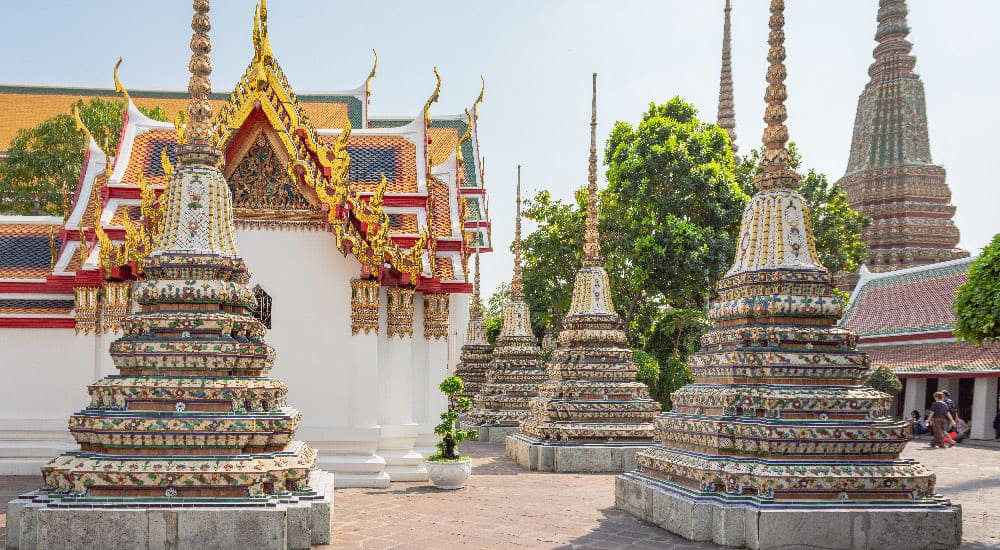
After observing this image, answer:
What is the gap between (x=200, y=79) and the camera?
864cm

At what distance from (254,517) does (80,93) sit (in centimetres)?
2653

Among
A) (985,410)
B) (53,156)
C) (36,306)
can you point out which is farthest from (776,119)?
(985,410)

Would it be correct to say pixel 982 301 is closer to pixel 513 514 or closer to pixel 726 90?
pixel 513 514

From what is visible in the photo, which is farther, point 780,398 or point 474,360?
point 474,360

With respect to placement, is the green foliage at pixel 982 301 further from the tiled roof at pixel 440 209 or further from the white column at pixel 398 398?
the tiled roof at pixel 440 209

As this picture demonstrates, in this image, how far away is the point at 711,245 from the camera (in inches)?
1070

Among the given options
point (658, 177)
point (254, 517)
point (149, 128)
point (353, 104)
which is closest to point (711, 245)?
point (658, 177)

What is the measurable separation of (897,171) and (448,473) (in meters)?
36.4

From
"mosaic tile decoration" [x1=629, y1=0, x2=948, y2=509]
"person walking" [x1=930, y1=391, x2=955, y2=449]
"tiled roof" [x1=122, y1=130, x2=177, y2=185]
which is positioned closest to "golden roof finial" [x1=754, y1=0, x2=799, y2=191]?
"mosaic tile decoration" [x1=629, y1=0, x2=948, y2=509]

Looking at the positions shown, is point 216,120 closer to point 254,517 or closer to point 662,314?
point 254,517

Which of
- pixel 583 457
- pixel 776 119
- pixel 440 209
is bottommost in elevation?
pixel 583 457

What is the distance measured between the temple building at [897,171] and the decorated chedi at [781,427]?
33.3 m

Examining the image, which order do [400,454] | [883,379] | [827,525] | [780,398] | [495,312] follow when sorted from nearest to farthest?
[827,525] → [780,398] → [400,454] → [883,379] → [495,312]

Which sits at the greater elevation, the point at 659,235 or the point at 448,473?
the point at 659,235
